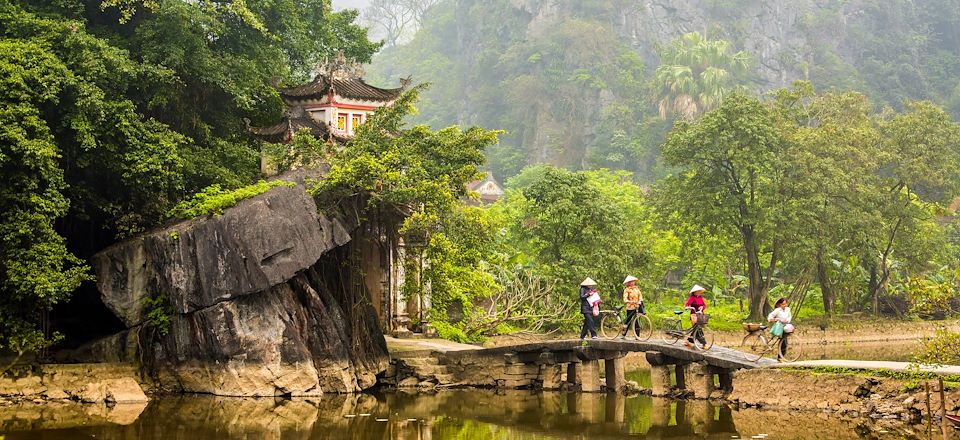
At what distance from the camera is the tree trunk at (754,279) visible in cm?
4000

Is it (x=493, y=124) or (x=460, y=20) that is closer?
(x=493, y=124)

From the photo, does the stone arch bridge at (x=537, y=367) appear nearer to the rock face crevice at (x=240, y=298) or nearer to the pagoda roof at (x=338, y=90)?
the rock face crevice at (x=240, y=298)

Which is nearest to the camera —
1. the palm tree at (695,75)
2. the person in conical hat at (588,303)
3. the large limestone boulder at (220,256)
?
the large limestone boulder at (220,256)

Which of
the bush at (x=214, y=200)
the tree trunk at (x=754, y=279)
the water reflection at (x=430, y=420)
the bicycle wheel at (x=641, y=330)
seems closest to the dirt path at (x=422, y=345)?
the water reflection at (x=430, y=420)

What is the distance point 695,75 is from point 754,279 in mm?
35979

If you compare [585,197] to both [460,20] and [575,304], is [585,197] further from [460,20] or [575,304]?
[460,20]

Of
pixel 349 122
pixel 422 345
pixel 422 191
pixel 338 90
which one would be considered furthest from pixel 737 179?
pixel 422 191

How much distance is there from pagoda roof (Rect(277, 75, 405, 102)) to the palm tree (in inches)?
1673

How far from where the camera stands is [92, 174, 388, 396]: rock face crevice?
22.6 meters

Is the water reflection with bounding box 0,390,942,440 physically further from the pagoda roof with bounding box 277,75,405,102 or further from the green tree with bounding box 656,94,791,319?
the green tree with bounding box 656,94,791,319

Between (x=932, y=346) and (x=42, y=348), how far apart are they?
16.8 metres

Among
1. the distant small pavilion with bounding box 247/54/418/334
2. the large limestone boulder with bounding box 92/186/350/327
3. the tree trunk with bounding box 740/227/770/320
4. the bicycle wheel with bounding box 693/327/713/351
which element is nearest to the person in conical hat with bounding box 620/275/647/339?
the bicycle wheel with bounding box 693/327/713/351

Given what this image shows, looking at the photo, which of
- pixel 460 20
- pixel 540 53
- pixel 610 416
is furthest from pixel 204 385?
pixel 460 20

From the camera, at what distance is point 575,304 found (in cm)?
3509
